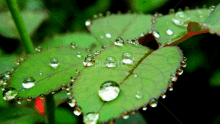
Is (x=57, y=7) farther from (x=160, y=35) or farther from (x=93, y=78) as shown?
(x=93, y=78)

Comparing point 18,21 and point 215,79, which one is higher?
point 18,21

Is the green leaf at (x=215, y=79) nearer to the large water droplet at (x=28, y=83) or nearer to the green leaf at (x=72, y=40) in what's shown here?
the green leaf at (x=72, y=40)

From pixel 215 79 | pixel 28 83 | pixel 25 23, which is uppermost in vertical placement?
pixel 25 23

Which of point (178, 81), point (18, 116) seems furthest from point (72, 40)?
point (178, 81)

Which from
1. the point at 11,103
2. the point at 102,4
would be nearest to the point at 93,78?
the point at 11,103

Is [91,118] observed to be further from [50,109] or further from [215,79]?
[215,79]

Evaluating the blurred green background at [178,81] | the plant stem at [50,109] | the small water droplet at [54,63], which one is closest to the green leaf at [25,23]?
the blurred green background at [178,81]
